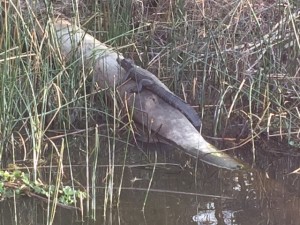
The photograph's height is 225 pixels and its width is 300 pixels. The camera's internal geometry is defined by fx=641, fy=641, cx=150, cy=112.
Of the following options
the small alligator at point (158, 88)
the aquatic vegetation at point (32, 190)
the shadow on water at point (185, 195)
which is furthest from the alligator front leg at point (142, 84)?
the aquatic vegetation at point (32, 190)

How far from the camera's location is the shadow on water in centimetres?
332

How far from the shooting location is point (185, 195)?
3.65 m

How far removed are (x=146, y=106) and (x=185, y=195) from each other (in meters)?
1.31

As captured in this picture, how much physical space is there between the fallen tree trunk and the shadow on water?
0.35 feet

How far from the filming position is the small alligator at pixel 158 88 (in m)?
4.66

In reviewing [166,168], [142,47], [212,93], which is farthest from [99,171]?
[142,47]

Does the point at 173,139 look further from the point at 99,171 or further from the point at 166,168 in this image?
the point at 99,171

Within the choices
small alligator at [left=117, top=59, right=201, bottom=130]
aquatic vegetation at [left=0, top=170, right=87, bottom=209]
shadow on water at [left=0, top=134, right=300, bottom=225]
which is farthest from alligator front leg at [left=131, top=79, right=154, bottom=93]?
aquatic vegetation at [left=0, top=170, right=87, bottom=209]

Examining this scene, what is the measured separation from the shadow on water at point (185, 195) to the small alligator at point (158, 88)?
375mm

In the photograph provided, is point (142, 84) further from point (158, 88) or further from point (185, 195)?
point (185, 195)

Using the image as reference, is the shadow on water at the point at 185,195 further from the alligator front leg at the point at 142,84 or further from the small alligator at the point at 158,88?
the alligator front leg at the point at 142,84

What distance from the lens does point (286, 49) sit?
539 cm

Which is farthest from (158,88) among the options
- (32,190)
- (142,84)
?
(32,190)

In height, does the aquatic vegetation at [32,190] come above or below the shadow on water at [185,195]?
above
